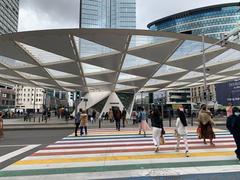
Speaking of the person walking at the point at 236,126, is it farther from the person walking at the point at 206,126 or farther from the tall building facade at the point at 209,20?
the tall building facade at the point at 209,20

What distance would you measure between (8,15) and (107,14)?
51765 mm

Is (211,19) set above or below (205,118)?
above

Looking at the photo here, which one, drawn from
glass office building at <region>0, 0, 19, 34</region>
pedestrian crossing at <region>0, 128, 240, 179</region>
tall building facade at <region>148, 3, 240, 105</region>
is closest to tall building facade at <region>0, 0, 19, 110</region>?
glass office building at <region>0, 0, 19, 34</region>

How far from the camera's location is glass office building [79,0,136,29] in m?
94.4

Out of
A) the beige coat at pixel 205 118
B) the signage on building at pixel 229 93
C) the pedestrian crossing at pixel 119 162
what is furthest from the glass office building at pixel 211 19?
the pedestrian crossing at pixel 119 162

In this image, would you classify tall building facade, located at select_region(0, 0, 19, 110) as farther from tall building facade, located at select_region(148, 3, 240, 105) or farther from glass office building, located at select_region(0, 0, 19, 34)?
tall building facade, located at select_region(148, 3, 240, 105)

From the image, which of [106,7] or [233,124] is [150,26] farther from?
[233,124]

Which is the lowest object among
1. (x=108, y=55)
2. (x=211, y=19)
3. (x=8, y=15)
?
(x=108, y=55)

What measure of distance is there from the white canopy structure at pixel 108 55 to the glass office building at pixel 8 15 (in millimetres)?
91651

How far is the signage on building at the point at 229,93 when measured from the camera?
6051cm

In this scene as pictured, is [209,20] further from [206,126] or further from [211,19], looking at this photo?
[206,126]

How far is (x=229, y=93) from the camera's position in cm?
6338

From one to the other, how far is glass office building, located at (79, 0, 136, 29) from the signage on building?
43179 mm

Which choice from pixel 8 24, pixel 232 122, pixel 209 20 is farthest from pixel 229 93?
pixel 8 24
